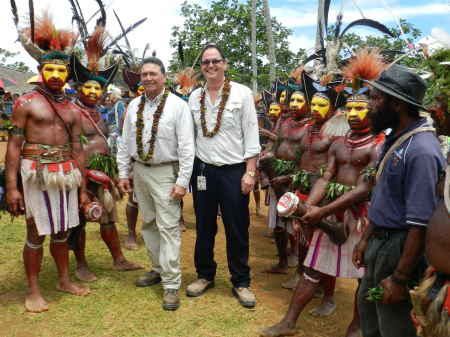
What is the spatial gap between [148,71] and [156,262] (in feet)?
6.71

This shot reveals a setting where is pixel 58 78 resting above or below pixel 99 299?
above

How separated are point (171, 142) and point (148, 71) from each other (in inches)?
28.7

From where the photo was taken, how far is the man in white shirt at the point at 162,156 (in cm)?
412

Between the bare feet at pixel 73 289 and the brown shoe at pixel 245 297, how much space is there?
1639 mm

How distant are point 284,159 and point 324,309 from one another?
6.72ft

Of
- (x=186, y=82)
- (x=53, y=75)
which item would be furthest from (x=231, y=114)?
(x=186, y=82)

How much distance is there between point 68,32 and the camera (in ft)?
14.5

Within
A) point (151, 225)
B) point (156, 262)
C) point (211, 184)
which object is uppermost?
point (211, 184)

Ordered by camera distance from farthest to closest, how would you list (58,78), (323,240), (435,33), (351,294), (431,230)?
(351,294) < (58,78) < (323,240) < (435,33) < (431,230)

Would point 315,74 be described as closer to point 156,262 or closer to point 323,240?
point 323,240

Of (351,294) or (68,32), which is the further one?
(351,294)

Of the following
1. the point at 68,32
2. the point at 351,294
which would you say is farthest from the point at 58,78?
the point at 351,294

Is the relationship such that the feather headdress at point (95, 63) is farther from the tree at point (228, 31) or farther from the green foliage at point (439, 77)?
the tree at point (228, 31)

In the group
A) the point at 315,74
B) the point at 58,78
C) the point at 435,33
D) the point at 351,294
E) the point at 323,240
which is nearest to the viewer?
the point at 435,33
